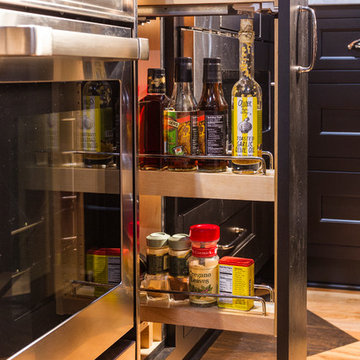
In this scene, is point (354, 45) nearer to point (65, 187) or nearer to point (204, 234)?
point (204, 234)

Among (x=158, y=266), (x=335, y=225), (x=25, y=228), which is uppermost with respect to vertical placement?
(x=25, y=228)

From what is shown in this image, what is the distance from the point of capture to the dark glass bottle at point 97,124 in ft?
2.93

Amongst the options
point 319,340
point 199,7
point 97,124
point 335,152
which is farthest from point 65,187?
point 335,152

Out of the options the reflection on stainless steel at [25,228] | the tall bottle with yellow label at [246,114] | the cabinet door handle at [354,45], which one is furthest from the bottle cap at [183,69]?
the cabinet door handle at [354,45]

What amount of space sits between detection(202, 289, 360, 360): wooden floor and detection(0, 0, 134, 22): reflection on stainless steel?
1246mm

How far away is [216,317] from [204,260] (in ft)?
0.36

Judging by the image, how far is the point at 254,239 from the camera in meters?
2.41

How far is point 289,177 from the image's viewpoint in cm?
116

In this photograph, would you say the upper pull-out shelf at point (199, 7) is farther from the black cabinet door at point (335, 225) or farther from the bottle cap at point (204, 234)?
the black cabinet door at point (335, 225)

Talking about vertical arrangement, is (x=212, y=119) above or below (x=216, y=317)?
above

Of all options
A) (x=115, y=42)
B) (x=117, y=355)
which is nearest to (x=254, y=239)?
(x=117, y=355)

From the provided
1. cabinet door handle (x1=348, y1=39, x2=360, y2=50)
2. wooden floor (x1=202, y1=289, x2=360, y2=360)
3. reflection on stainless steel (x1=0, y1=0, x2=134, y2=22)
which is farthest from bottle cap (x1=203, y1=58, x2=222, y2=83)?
cabinet door handle (x1=348, y1=39, x2=360, y2=50)

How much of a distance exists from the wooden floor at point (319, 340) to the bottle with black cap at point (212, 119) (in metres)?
0.88

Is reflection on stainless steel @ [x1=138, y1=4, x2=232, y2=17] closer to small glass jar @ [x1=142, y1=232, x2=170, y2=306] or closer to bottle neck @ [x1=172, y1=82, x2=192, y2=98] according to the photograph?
bottle neck @ [x1=172, y1=82, x2=192, y2=98]
